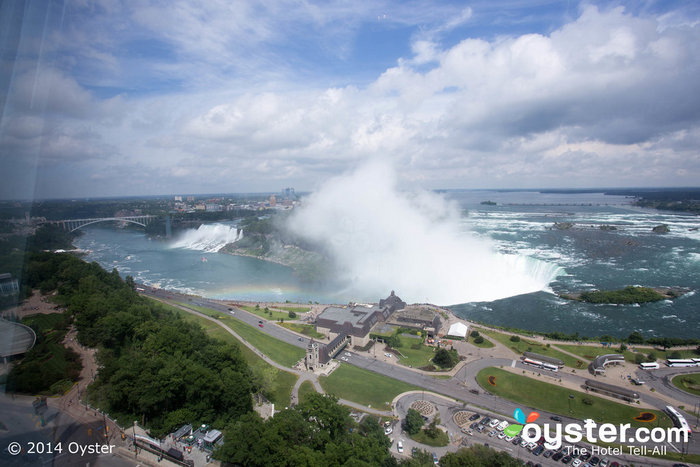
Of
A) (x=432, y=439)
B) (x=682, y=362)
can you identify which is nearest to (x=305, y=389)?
(x=432, y=439)

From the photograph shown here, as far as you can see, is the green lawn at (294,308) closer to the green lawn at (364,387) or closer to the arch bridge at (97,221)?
the green lawn at (364,387)

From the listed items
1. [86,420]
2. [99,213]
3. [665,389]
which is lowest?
[665,389]

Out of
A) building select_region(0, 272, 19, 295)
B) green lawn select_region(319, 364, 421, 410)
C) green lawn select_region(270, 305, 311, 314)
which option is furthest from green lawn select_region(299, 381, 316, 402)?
building select_region(0, 272, 19, 295)

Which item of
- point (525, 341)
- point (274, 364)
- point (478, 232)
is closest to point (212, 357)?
point (274, 364)

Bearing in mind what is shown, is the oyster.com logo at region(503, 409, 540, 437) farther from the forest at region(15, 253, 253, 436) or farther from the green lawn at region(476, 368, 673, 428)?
the forest at region(15, 253, 253, 436)

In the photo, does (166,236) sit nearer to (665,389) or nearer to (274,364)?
(274,364)

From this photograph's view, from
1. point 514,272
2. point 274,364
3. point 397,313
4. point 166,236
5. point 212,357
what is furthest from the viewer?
point 166,236

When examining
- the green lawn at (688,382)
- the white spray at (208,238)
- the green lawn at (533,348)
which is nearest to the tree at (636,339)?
the green lawn at (688,382)
